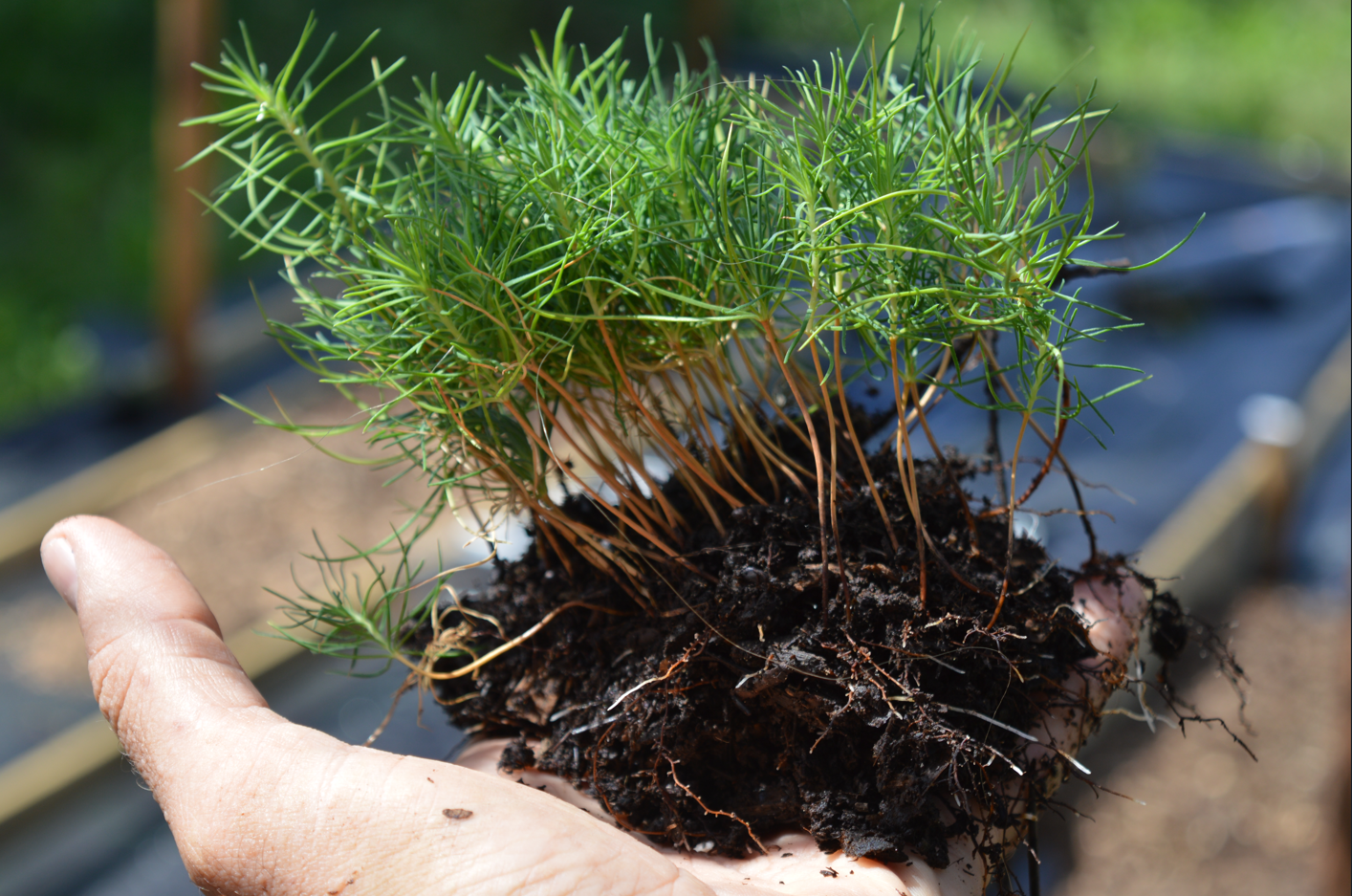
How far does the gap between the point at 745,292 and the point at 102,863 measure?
5.32ft

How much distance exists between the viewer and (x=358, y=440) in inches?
106

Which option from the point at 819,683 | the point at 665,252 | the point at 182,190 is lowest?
Answer: the point at 819,683

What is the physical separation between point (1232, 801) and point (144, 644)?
2024 millimetres

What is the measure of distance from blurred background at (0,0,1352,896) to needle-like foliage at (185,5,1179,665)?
0.08m

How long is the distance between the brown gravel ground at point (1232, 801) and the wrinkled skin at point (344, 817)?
3.78 feet

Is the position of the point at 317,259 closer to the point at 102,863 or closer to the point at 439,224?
the point at 439,224

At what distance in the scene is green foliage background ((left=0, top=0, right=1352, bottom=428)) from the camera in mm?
3035

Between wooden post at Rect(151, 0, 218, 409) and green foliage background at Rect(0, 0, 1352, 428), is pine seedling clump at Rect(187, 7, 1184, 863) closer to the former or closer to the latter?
green foliage background at Rect(0, 0, 1352, 428)

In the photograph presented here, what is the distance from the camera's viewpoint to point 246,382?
2.88m

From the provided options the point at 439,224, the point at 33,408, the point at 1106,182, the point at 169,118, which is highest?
the point at 169,118

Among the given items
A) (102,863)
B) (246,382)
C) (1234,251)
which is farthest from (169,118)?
(1234,251)

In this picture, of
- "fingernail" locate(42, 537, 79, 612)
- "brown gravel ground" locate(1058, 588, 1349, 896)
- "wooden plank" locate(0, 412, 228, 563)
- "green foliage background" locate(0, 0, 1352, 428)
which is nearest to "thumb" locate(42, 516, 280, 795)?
"fingernail" locate(42, 537, 79, 612)

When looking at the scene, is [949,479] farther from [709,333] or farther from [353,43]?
[353,43]

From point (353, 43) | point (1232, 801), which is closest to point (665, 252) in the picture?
point (1232, 801)
